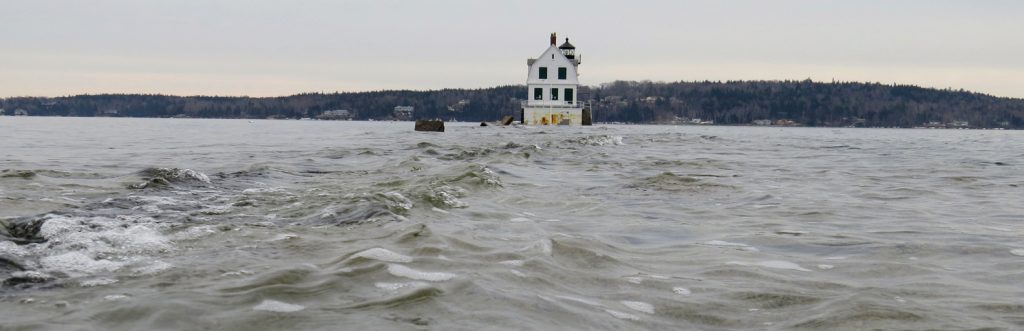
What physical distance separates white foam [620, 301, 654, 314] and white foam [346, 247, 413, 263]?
150 centimetres

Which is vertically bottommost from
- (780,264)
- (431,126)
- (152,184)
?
(431,126)

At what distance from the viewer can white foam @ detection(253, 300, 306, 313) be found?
3.75 m

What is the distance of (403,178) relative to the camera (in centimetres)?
1152

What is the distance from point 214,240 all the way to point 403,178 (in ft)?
18.9

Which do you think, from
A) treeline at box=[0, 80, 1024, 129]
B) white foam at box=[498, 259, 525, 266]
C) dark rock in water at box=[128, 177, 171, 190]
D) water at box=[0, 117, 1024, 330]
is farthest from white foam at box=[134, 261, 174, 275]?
treeline at box=[0, 80, 1024, 129]

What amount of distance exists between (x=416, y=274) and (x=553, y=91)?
57082mm

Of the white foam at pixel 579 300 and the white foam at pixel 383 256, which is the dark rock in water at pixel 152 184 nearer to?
the white foam at pixel 383 256

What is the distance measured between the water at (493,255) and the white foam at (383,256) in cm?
3

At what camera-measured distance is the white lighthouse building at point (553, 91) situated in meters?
60.8

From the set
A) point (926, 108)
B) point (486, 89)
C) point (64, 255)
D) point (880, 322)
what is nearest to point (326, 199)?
point (64, 255)

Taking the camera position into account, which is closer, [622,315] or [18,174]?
[622,315]

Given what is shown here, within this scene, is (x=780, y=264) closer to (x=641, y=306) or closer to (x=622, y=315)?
(x=641, y=306)

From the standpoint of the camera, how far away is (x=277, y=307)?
3.80 m

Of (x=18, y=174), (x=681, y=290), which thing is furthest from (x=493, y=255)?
(x=18, y=174)
